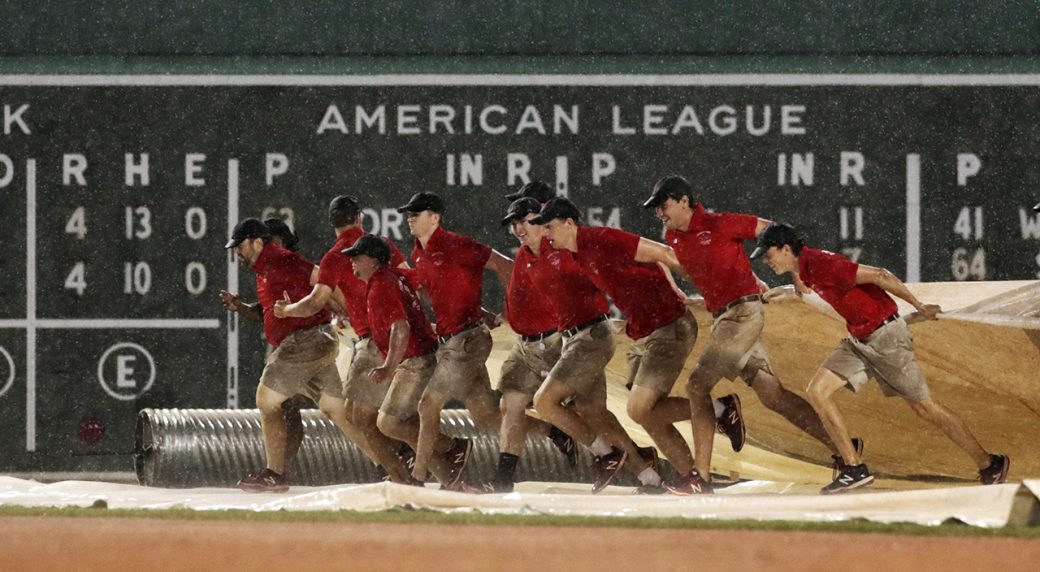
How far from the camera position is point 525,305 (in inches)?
330

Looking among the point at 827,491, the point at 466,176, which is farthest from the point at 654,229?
the point at 827,491

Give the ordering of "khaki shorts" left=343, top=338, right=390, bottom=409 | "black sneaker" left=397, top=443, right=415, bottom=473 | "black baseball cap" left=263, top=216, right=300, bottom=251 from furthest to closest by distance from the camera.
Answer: "black baseball cap" left=263, top=216, right=300, bottom=251, "black sneaker" left=397, top=443, right=415, bottom=473, "khaki shorts" left=343, top=338, right=390, bottom=409

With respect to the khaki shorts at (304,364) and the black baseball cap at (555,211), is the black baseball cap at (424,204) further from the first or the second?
the khaki shorts at (304,364)

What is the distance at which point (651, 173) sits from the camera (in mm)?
10828

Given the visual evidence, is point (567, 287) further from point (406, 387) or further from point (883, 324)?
point (883, 324)

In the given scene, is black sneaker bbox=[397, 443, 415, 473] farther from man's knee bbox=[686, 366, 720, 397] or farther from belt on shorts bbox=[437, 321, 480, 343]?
man's knee bbox=[686, 366, 720, 397]

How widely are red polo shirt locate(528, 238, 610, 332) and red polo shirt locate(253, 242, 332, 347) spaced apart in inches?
58.1

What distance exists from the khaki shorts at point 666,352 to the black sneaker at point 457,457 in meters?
1.11

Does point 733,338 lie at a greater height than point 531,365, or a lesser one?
greater

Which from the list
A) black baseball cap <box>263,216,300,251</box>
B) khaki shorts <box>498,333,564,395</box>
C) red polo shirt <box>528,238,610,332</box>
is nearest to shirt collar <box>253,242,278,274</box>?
black baseball cap <box>263,216,300,251</box>

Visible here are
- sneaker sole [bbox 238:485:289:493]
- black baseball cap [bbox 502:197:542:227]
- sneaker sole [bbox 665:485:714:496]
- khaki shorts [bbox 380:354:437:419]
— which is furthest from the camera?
sneaker sole [bbox 238:485:289:493]

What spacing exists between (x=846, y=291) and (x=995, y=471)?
1102mm

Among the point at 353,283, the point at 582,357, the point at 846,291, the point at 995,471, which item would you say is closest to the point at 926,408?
the point at 995,471

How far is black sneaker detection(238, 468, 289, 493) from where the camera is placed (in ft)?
30.0
